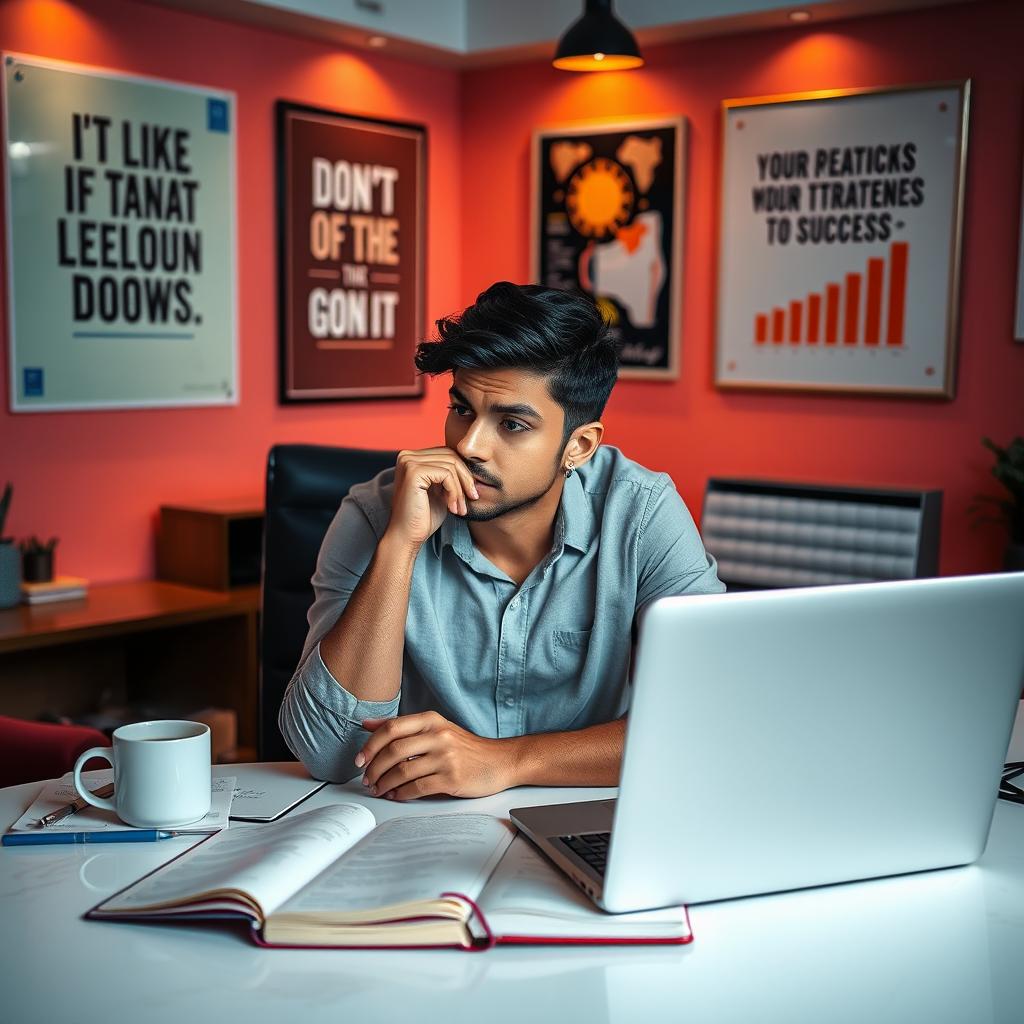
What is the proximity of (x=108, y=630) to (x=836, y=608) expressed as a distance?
2.61m

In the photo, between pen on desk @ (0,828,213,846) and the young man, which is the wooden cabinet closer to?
the young man

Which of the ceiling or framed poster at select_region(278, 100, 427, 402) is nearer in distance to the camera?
the ceiling

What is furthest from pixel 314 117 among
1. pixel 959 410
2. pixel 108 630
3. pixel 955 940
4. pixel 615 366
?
pixel 955 940

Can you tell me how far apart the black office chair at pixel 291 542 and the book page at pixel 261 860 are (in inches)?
32.4

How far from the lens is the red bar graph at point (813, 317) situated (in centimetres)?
419

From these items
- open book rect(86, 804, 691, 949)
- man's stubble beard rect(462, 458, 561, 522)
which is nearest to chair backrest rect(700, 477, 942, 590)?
man's stubble beard rect(462, 458, 561, 522)

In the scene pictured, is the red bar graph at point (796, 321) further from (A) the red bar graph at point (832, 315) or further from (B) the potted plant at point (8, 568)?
(B) the potted plant at point (8, 568)

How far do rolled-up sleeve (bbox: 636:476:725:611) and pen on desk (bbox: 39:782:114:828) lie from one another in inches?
30.6

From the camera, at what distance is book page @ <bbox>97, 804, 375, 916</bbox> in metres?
1.12

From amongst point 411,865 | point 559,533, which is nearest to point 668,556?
point 559,533

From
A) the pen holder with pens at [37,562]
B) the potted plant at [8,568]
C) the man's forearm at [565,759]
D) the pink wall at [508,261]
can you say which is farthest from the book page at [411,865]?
the pink wall at [508,261]

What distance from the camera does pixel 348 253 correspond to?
14.9 ft

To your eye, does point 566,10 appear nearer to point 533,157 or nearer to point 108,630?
point 533,157

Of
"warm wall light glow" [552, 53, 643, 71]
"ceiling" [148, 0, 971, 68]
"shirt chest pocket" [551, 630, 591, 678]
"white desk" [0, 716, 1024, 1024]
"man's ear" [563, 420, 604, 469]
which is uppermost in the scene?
"ceiling" [148, 0, 971, 68]
